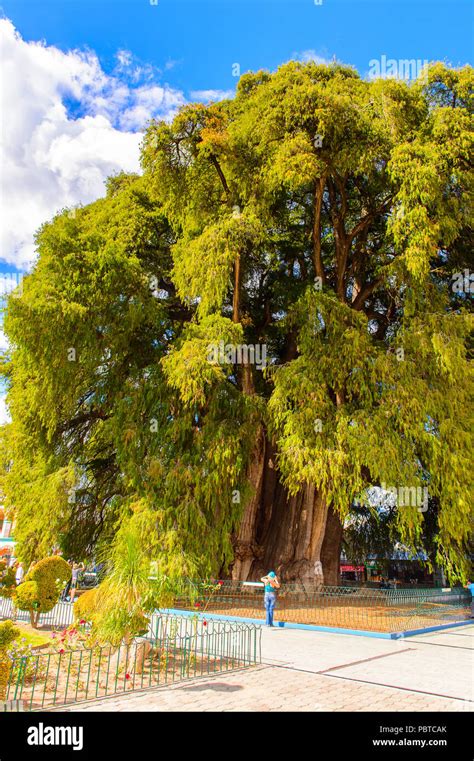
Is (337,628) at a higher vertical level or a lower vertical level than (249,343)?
lower

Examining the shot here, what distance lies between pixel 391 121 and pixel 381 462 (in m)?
10.4

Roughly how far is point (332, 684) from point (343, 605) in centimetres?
787

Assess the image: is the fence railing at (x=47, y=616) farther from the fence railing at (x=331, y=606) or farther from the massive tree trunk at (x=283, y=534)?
the massive tree trunk at (x=283, y=534)

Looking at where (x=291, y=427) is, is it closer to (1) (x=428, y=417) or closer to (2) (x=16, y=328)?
(1) (x=428, y=417)

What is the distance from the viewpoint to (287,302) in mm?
19016

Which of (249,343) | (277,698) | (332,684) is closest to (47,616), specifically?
(332,684)

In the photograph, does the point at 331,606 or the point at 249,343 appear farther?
the point at 249,343

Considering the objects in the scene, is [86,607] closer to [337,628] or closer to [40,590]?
[40,590]

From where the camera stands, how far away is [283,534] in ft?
63.3

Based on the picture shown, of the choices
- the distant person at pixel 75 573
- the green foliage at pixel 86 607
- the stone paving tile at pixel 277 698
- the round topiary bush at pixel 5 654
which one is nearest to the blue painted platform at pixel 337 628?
the green foliage at pixel 86 607

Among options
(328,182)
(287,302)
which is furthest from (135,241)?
(328,182)

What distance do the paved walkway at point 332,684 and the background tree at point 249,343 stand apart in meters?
4.91

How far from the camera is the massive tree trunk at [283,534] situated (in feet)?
59.6

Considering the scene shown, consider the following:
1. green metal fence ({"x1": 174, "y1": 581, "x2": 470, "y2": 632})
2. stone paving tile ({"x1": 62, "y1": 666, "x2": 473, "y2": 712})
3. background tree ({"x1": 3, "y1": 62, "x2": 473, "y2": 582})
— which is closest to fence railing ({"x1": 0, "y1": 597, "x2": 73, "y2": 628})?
background tree ({"x1": 3, "y1": 62, "x2": 473, "y2": 582})
